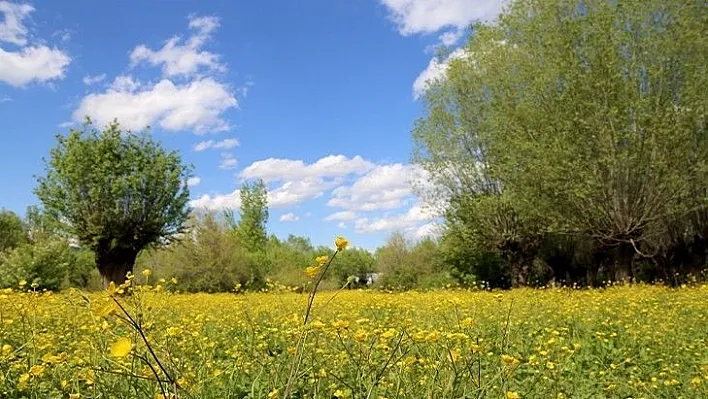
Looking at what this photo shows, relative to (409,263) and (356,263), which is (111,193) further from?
(356,263)

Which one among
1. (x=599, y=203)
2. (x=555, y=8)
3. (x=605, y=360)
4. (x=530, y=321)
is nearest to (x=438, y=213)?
(x=599, y=203)

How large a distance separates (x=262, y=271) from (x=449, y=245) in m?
17.0

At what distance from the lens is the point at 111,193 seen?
23062 mm

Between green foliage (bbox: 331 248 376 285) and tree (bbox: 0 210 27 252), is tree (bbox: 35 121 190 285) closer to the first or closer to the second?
tree (bbox: 0 210 27 252)

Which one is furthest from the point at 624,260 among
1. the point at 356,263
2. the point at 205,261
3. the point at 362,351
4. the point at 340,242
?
the point at 356,263

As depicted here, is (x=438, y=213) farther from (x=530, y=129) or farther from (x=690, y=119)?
(x=690, y=119)

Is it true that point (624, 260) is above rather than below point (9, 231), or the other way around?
below

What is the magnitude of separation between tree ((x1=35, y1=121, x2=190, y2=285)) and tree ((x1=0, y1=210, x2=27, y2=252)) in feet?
103

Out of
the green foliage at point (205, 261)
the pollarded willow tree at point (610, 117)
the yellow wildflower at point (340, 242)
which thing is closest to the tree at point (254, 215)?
the green foliage at point (205, 261)

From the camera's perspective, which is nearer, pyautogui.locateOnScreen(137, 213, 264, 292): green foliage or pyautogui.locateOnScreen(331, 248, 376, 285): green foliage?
pyautogui.locateOnScreen(137, 213, 264, 292): green foliage

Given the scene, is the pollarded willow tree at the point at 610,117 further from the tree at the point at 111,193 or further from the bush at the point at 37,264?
the bush at the point at 37,264

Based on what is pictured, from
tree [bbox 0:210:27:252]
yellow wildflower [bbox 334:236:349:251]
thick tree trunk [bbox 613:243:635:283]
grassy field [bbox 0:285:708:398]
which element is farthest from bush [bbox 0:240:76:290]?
tree [bbox 0:210:27:252]

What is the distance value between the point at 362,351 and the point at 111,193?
2246 cm

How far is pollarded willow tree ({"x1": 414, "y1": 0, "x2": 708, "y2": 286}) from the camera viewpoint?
16.6 metres
